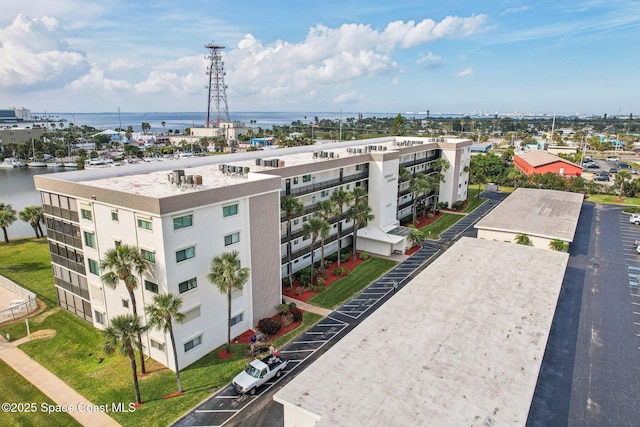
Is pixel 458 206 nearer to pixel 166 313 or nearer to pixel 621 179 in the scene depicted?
pixel 621 179

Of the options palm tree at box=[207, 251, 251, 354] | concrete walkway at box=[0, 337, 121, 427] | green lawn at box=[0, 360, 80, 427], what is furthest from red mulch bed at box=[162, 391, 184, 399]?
palm tree at box=[207, 251, 251, 354]

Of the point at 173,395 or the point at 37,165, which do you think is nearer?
the point at 173,395

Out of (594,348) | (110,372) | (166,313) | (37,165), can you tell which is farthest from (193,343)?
(37,165)

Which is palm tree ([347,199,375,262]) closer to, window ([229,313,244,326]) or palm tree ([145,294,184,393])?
window ([229,313,244,326])

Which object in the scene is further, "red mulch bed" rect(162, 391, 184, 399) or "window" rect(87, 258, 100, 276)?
"window" rect(87, 258, 100, 276)

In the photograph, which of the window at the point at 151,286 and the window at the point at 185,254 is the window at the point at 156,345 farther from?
the window at the point at 185,254

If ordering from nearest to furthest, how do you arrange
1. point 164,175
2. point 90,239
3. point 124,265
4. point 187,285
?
point 124,265
point 187,285
point 90,239
point 164,175
